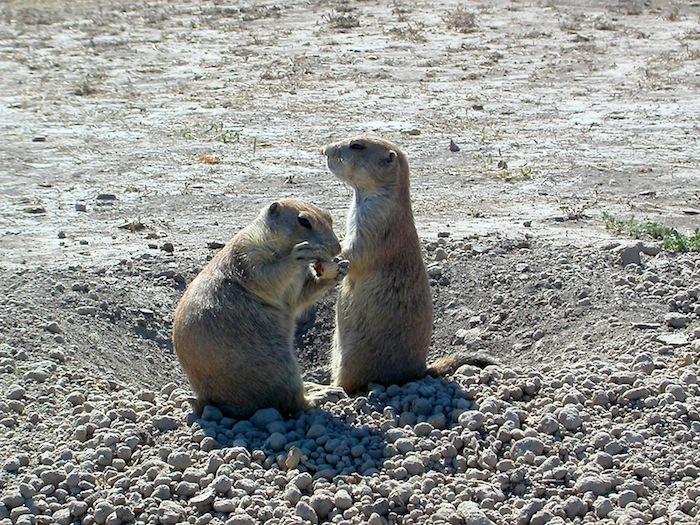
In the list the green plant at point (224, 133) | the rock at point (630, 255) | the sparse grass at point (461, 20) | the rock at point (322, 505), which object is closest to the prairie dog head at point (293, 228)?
the rock at point (322, 505)

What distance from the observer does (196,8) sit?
795 inches

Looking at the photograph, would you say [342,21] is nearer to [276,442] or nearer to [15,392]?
[15,392]

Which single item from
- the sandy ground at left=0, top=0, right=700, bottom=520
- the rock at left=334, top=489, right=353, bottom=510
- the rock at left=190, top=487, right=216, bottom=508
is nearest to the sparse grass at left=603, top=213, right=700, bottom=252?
the sandy ground at left=0, top=0, right=700, bottom=520

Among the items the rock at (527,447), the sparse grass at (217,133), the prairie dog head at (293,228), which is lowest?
the rock at (527,447)

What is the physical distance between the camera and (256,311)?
18.8 ft

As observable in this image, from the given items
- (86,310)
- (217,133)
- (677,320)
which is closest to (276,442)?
(86,310)

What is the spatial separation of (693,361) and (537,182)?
4.50m

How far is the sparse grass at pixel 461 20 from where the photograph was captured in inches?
700

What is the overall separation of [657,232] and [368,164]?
2827mm

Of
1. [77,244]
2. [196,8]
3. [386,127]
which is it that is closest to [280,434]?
[77,244]

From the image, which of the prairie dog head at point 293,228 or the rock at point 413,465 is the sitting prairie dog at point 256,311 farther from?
the rock at point 413,465

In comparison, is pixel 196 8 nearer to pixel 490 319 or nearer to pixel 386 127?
pixel 386 127

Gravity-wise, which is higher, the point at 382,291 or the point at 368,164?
the point at 368,164

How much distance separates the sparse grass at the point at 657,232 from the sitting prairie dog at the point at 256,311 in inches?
121
